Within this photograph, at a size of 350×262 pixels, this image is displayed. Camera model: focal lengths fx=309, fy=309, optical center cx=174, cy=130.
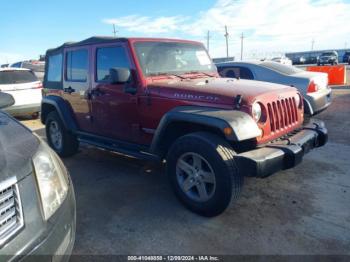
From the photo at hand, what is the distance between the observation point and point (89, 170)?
4922 millimetres

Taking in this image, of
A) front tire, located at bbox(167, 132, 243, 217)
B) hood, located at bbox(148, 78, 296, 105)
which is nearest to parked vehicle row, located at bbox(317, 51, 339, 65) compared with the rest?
hood, located at bbox(148, 78, 296, 105)

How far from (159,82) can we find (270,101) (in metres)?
1.39

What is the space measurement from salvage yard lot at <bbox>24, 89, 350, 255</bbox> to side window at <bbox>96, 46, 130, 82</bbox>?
149 centimetres

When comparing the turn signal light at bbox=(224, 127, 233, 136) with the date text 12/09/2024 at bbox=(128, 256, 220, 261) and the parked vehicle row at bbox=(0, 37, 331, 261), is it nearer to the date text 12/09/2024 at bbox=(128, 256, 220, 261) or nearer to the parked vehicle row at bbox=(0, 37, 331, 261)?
the parked vehicle row at bbox=(0, 37, 331, 261)

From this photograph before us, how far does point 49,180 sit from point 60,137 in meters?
3.83

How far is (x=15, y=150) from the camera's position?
6.54 feet

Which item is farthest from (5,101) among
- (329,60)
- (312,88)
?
(329,60)

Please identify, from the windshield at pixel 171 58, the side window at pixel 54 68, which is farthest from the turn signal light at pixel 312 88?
the side window at pixel 54 68

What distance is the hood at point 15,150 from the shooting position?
1.77m

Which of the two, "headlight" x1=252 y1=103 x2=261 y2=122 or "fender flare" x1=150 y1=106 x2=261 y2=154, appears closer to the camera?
"fender flare" x1=150 y1=106 x2=261 y2=154

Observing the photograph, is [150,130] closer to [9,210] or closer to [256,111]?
[256,111]

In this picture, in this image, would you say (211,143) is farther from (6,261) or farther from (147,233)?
(6,261)

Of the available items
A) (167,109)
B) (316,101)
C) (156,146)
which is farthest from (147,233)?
(316,101)

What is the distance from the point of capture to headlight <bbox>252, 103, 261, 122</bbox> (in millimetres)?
3211
